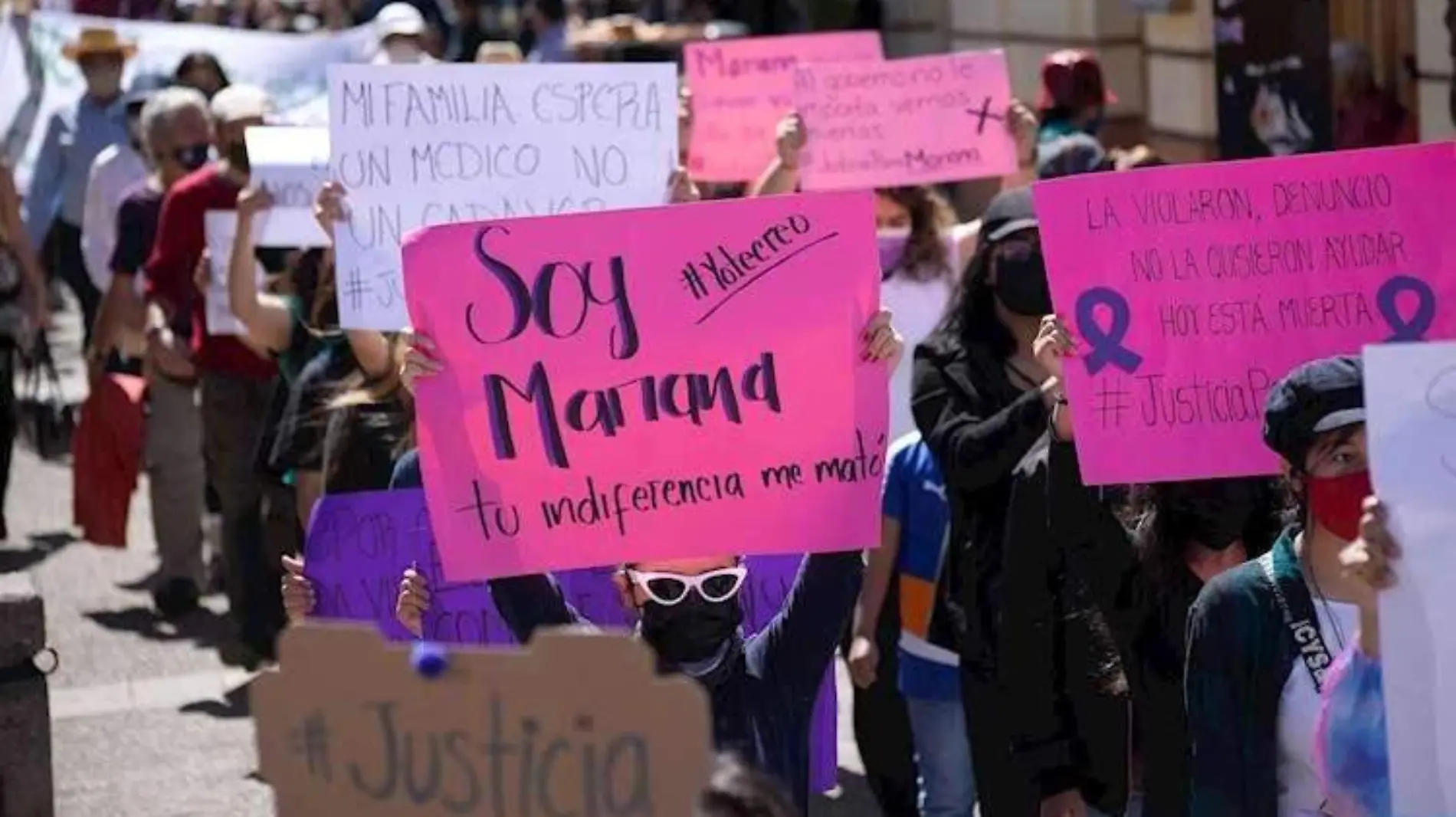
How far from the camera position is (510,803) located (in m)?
3.72

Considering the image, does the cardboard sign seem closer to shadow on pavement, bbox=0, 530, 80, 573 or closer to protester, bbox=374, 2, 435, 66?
protester, bbox=374, 2, 435, 66

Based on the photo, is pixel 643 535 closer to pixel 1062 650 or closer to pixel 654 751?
pixel 1062 650

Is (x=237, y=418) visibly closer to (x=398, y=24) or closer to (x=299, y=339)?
(x=299, y=339)

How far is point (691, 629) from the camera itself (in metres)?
4.73

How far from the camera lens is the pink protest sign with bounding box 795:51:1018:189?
30.2 ft

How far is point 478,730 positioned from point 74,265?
12158 millimetres

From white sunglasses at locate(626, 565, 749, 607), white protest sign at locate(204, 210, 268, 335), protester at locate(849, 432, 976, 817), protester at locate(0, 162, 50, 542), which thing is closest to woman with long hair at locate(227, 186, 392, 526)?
white protest sign at locate(204, 210, 268, 335)

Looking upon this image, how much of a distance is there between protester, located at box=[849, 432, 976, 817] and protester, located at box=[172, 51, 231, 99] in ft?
22.4

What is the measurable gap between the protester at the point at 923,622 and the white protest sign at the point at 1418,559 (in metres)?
2.59

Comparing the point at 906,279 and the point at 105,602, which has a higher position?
the point at 906,279

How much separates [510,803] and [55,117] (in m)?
11.9

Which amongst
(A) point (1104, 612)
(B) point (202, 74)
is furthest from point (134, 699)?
(A) point (1104, 612)

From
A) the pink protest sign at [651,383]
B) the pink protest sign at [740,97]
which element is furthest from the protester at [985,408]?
the pink protest sign at [740,97]

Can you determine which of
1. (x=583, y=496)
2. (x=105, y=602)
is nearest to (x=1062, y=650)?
(x=583, y=496)
